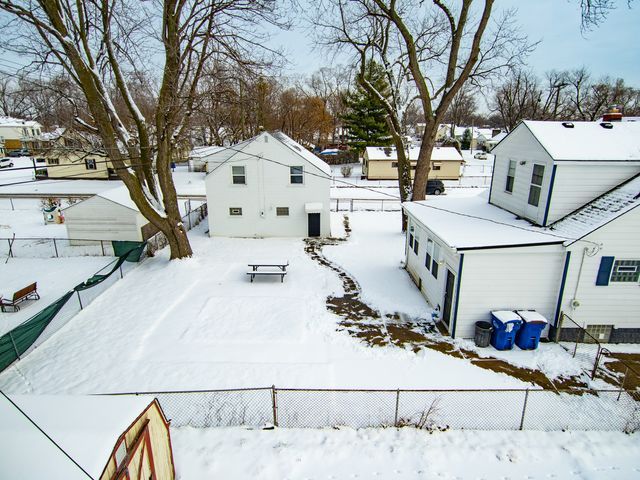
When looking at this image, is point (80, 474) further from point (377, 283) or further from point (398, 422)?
point (377, 283)

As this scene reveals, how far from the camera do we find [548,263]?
11.0m

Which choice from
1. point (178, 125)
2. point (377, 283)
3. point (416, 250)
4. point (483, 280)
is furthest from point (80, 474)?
point (178, 125)

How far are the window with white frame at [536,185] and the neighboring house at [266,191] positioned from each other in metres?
10.7

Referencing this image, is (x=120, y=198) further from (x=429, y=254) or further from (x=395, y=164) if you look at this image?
(x=395, y=164)

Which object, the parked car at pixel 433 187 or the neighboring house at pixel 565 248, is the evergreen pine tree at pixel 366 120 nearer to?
the parked car at pixel 433 187

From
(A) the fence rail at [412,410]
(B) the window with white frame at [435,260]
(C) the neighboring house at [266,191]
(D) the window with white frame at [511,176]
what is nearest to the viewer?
(A) the fence rail at [412,410]

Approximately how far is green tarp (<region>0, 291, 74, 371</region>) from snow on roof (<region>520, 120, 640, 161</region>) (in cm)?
1593

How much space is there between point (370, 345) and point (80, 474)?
26.4ft

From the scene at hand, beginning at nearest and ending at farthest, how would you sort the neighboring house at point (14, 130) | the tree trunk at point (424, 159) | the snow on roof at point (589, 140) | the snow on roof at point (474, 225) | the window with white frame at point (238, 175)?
the snow on roof at point (474, 225) < the snow on roof at point (589, 140) < the tree trunk at point (424, 159) < the window with white frame at point (238, 175) < the neighboring house at point (14, 130)

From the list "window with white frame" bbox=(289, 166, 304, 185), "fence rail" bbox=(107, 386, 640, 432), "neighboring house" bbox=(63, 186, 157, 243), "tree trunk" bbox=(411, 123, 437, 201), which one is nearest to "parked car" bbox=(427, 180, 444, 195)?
"tree trunk" bbox=(411, 123, 437, 201)

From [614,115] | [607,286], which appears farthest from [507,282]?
[614,115]

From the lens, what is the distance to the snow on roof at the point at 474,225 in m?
11.0

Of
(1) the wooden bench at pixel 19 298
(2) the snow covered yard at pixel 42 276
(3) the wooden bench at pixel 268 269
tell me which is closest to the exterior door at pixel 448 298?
(3) the wooden bench at pixel 268 269

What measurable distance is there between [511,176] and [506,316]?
619 centimetres
